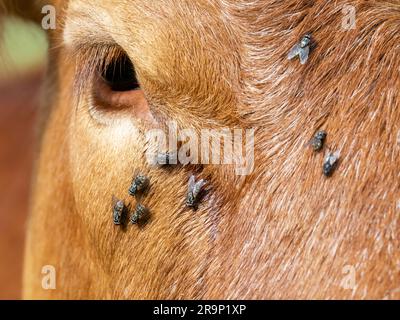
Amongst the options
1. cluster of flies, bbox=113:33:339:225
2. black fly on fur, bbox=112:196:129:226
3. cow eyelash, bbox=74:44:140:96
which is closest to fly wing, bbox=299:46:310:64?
cluster of flies, bbox=113:33:339:225

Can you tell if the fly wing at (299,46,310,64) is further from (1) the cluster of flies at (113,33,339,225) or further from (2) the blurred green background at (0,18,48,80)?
(2) the blurred green background at (0,18,48,80)

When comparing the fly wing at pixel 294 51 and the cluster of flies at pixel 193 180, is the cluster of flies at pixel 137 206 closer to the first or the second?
the cluster of flies at pixel 193 180

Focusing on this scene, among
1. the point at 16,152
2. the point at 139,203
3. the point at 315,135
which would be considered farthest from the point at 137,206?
the point at 16,152

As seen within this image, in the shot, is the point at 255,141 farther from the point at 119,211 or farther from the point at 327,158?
the point at 119,211

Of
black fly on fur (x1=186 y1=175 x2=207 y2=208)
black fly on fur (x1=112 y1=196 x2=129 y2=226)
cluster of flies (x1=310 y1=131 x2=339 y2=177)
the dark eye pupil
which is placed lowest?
black fly on fur (x1=112 y1=196 x2=129 y2=226)

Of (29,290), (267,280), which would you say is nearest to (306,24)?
(267,280)

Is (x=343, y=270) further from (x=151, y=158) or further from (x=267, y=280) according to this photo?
(x=151, y=158)
